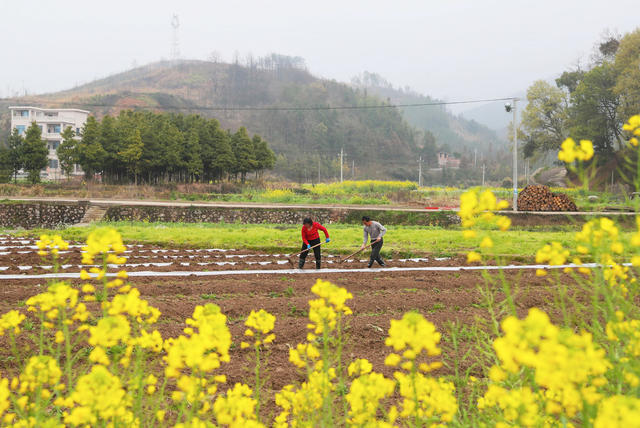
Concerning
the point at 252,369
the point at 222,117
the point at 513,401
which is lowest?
the point at 252,369

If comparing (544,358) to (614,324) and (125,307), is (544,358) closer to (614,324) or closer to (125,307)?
(614,324)

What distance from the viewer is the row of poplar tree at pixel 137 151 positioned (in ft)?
116

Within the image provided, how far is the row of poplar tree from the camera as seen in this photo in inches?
1390

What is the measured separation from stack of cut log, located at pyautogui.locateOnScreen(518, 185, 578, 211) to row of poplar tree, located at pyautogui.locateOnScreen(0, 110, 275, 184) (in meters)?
22.7

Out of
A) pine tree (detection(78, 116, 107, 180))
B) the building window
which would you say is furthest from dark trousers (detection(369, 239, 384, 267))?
the building window

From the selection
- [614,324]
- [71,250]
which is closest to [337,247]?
[71,250]

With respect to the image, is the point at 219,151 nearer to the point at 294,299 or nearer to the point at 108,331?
the point at 294,299

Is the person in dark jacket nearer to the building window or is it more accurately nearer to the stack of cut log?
the stack of cut log

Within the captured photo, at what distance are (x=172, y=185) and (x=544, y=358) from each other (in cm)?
3590

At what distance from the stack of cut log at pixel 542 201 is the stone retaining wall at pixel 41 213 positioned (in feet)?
73.4

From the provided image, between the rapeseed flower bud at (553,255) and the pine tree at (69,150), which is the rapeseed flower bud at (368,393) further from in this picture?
the pine tree at (69,150)

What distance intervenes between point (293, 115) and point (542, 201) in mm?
85769

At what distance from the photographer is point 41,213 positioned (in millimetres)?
23406

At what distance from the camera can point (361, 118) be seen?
377 feet
